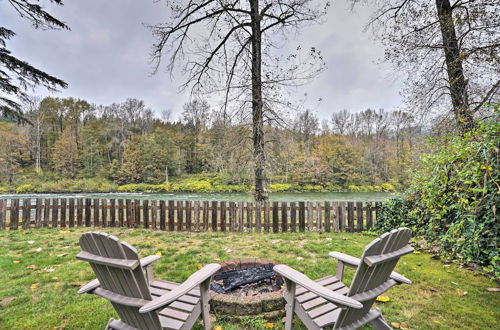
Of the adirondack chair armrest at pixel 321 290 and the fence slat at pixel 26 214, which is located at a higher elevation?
the adirondack chair armrest at pixel 321 290

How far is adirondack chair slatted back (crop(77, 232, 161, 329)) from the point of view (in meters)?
1.44

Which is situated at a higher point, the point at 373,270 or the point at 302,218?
the point at 373,270

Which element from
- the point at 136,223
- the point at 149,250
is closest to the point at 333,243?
the point at 149,250

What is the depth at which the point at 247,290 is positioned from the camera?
2641 millimetres

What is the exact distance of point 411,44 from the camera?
628cm

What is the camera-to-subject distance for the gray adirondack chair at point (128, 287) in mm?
1437

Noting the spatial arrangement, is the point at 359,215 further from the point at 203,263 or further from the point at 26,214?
the point at 26,214

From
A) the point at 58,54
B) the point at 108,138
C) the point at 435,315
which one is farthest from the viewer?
the point at 108,138

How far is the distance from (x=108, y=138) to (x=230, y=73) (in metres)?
35.7

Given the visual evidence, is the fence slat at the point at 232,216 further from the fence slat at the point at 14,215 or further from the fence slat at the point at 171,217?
the fence slat at the point at 14,215

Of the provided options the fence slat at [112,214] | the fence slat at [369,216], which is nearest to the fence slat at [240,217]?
the fence slat at [369,216]

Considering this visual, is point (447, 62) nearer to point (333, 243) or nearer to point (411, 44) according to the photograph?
point (411, 44)

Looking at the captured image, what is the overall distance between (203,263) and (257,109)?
4.47 metres

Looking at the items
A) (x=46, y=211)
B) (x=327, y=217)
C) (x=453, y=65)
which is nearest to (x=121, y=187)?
(x=46, y=211)
